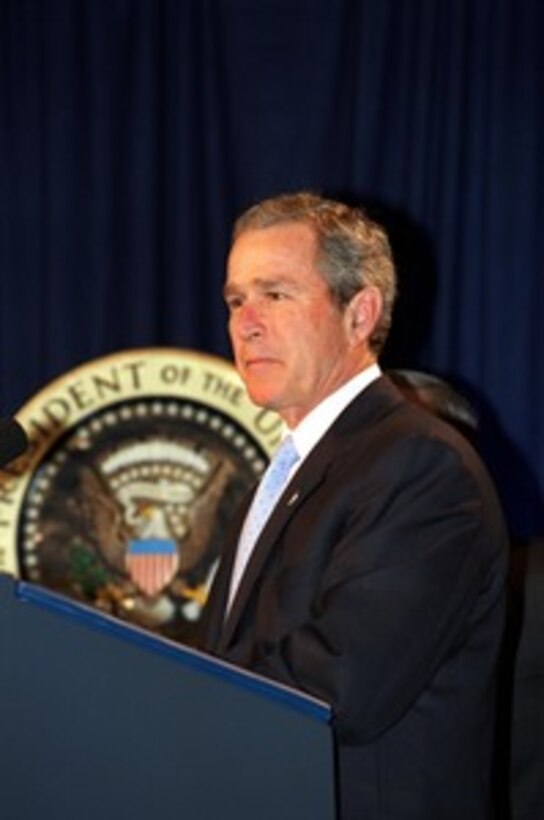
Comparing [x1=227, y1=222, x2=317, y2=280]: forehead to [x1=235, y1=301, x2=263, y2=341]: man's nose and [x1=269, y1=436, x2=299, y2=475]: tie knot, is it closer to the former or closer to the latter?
[x1=235, y1=301, x2=263, y2=341]: man's nose

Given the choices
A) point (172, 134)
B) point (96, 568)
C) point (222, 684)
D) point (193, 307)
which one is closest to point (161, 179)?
point (172, 134)

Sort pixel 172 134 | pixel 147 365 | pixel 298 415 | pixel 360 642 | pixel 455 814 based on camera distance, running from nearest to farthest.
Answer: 1. pixel 360 642
2. pixel 455 814
3. pixel 298 415
4. pixel 147 365
5. pixel 172 134

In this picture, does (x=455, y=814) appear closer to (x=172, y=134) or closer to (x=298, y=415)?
(x=298, y=415)

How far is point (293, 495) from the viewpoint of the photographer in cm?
138

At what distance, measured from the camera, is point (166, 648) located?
0.80 m

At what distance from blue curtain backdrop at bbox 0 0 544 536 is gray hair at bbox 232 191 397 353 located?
1.22 metres

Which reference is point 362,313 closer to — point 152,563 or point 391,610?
point 391,610

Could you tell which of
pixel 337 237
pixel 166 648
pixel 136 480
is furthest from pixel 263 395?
pixel 136 480

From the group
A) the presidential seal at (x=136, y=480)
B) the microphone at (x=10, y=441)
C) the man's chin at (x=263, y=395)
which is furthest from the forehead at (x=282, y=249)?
the presidential seal at (x=136, y=480)

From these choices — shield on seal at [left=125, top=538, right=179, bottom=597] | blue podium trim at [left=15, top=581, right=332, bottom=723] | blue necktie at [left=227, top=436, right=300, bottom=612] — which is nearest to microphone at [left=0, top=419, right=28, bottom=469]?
blue podium trim at [left=15, top=581, right=332, bottom=723]

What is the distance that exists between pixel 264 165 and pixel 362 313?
133cm

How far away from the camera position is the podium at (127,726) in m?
0.80

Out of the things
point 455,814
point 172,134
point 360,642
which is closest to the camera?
point 360,642

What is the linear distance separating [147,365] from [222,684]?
1.77 meters
